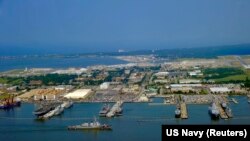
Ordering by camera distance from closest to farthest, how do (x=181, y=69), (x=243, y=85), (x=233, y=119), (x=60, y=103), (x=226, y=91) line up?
1. (x=233, y=119)
2. (x=60, y=103)
3. (x=226, y=91)
4. (x=243, y=85)
5. (x=181, y=69)

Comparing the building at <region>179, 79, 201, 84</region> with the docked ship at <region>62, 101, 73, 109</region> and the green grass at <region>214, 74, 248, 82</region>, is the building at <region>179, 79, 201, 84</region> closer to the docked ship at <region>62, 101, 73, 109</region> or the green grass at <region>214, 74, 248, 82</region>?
the green grass at <region>214, 74, 248, 82</region>

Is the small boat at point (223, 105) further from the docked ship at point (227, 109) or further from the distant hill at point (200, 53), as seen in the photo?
the distant hill at point (200, 53)

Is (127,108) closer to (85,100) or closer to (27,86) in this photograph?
(85,100)

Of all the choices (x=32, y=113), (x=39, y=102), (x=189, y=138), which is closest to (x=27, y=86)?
(x=39, y=102)

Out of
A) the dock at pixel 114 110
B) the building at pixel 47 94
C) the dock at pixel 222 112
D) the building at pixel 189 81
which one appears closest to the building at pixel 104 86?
the building at pixel 47 94

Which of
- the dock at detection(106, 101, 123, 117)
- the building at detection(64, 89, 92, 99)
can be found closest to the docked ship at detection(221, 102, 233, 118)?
the dock at detection(106, 101, 123, 117)

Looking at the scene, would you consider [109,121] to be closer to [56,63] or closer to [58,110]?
[58,110]
